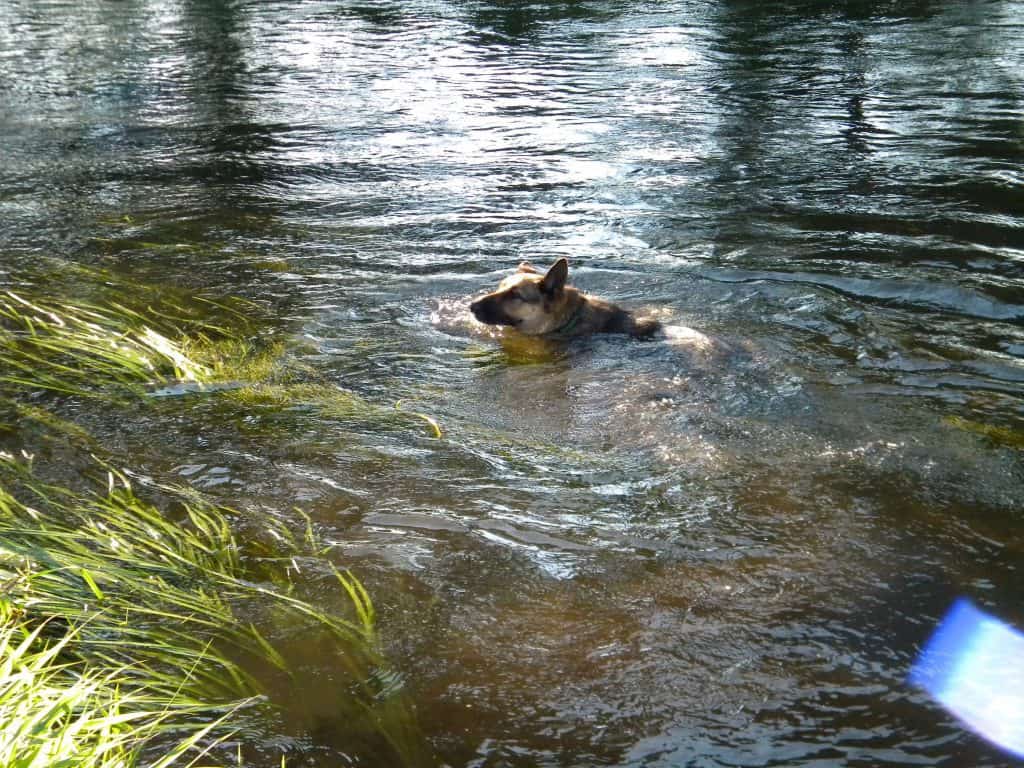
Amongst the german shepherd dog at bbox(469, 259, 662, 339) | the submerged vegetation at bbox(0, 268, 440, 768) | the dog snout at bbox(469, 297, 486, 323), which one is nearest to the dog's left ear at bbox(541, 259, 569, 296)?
the german shepherd dog at bbox(469, 259, 662, 339)

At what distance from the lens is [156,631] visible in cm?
395

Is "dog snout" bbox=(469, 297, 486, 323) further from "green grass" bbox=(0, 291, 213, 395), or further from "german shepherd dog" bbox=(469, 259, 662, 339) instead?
"green grass" bbox=(0, 291, 213, 395)

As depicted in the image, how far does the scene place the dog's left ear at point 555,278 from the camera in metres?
7.45

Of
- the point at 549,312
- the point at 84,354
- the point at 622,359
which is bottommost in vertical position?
the point at 622,359

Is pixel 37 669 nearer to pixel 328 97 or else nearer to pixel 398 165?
pixel 398 165

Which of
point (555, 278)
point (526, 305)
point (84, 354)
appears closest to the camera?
point (84, 354)

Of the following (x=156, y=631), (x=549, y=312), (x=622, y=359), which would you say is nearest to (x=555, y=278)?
(x=549, y=312)

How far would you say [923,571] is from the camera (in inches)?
183

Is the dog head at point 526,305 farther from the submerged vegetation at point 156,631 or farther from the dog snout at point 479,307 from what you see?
the submerged vegetation at point 156,631

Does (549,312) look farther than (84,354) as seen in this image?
Yes

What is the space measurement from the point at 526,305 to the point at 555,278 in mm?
298

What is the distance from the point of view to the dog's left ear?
7.45 metres

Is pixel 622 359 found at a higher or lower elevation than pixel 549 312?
lower

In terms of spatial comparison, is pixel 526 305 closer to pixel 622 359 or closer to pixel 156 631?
pixel 622 359
